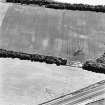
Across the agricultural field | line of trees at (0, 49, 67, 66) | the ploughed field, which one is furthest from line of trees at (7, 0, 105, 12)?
the ploughed field

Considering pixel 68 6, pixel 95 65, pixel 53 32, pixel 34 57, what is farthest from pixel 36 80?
pixel 68 6

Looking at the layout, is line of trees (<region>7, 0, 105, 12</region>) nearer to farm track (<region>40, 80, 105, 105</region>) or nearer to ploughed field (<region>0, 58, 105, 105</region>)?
ploughed field (<region>0, 58, 105, 105</region>)

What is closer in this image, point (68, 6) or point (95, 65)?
point (95, 65)

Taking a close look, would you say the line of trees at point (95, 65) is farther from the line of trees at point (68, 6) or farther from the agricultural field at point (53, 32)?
the line of trees at point (68, 6)

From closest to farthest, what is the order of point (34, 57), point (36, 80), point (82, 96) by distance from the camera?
point (82, 96) < point (36, 80) < point (34, 57)

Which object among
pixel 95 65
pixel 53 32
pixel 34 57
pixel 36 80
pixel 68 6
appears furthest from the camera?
pixel 68 6

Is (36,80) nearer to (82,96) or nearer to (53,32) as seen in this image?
(82,96)

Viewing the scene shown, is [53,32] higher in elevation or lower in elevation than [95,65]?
higher

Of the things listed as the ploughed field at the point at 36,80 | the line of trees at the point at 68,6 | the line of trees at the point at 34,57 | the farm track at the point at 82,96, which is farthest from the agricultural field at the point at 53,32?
the farm track at the point at 82,96

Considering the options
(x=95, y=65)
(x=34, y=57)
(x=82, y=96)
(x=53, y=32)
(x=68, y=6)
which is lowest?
(x=82, y=96)
